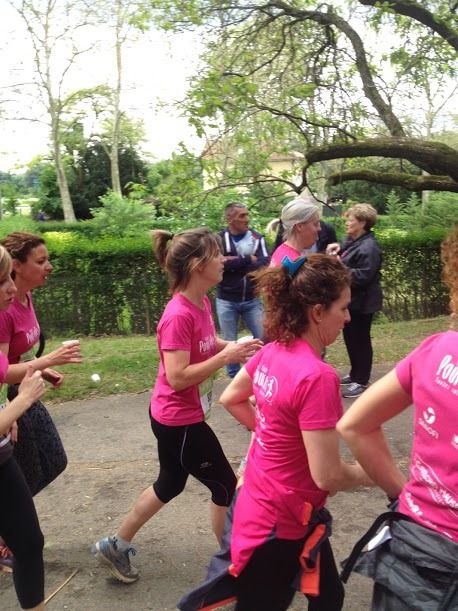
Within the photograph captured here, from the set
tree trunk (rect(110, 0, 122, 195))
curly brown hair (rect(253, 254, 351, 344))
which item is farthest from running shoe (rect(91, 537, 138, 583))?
tree trunk (rect(110, 0, 122, 195))

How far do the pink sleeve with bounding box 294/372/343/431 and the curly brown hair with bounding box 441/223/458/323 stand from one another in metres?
0.44

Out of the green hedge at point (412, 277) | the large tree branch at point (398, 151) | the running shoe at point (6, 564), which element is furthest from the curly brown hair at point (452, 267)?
the green hedge at point (412, 277)

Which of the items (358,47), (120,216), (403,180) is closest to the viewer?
(403,180)

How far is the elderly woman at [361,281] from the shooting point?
17.4ft

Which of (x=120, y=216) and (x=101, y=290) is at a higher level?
(x=120, y=216)

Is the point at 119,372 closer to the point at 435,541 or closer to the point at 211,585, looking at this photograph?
the point at 211,585

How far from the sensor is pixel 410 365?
1.44 meters

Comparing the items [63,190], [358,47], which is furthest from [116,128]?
[358,47]

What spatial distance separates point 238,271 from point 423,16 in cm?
532

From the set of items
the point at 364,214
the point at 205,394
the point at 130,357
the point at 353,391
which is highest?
the point at 364,214

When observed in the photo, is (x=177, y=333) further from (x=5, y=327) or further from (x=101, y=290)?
(x=101, y=290)

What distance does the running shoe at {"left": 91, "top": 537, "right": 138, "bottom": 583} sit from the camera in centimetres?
286

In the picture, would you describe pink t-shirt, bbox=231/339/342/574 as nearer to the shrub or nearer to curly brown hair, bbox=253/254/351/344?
curly brown hair, bbox=253/254/351/344

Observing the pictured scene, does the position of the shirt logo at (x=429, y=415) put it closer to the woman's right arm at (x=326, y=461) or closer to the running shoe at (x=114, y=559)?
the woman's right arm at (x=326, y=461)
